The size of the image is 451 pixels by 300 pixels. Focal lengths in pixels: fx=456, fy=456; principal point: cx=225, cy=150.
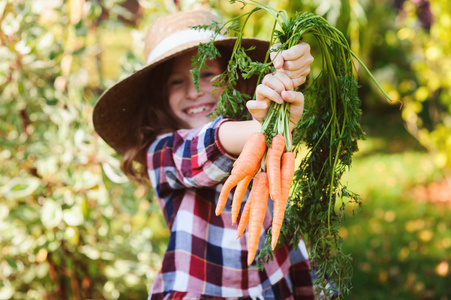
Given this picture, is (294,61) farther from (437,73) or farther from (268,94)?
(437,73)

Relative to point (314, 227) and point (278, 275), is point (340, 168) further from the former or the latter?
point (278, 275)

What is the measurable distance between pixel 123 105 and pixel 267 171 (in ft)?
2.88

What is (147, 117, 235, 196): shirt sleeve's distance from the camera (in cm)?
125

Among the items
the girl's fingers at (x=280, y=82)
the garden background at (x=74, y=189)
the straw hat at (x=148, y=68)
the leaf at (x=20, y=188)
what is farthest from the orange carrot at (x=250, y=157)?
the leaf at (x=20, y=188)

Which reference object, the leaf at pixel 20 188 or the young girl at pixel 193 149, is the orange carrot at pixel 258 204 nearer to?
the young girl at pixel 193 149

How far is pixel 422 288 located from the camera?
2.98m

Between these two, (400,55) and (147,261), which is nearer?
(147,261)

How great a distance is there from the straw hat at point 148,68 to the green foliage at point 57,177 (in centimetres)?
44

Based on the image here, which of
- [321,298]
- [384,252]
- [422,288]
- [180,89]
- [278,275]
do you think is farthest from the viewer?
[384,252]

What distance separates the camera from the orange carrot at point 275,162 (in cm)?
99

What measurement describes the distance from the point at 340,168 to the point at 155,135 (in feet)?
2.64

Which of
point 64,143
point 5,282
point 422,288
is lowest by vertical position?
point 5,282

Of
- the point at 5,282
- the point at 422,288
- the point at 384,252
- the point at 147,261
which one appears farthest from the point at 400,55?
the point at 5,282

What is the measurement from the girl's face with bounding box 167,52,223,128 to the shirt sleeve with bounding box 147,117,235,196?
4.9 inches
